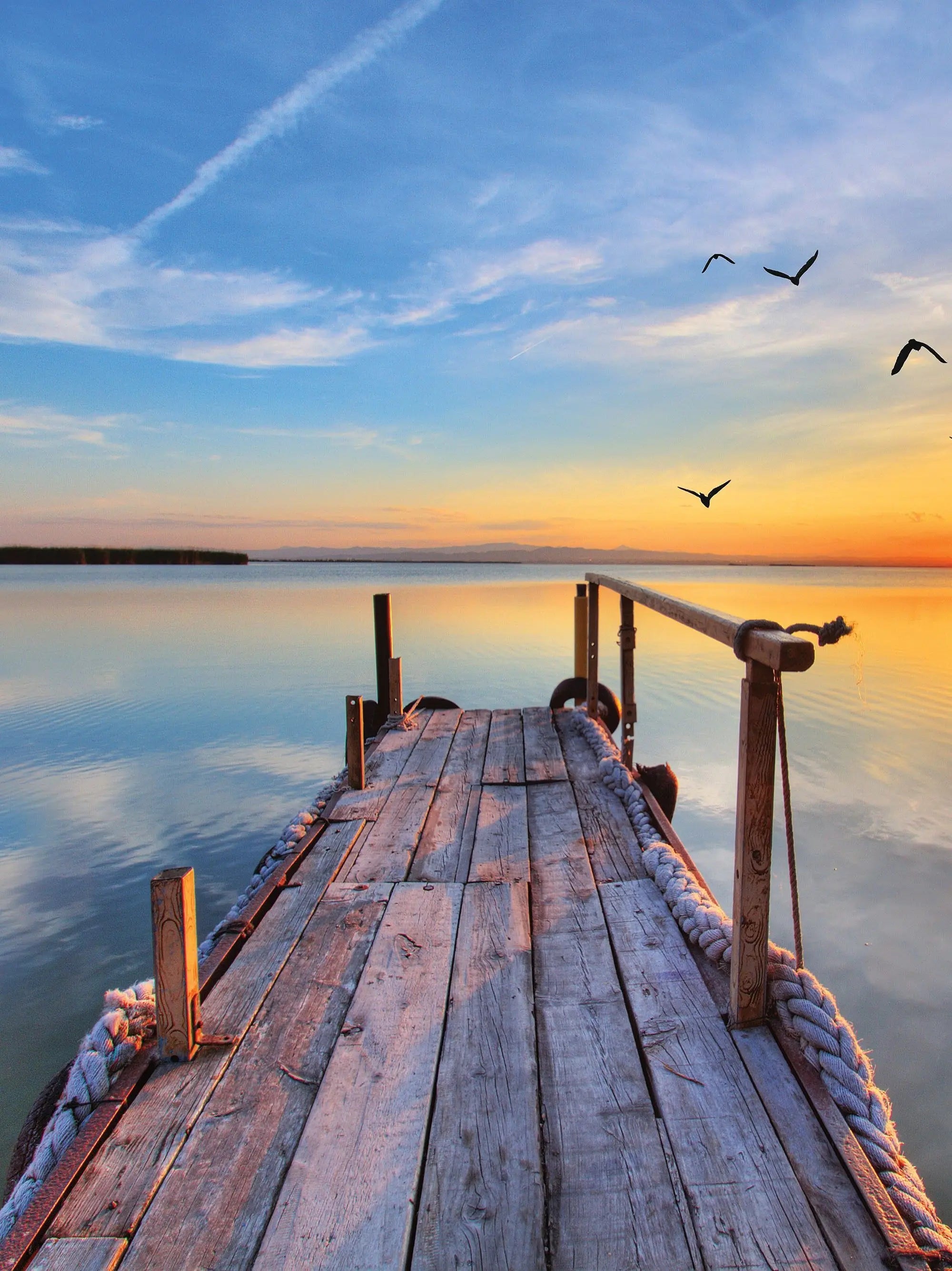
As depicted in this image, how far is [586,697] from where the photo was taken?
8.20m

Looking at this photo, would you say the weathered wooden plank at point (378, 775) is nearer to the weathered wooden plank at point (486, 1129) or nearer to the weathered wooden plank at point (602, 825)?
the weathered wooden plank at point (602, 825)

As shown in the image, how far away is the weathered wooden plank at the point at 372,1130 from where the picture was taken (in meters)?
1.71

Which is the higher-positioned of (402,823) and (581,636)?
(581,636)

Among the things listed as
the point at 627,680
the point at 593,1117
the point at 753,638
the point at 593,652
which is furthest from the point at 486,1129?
the point at 593,652

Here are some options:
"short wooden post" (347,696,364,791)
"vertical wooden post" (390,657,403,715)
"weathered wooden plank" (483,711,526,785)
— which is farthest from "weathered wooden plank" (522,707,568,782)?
"vertical wooden post" (390,657,403,715)

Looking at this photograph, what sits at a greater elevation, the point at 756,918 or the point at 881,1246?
the point at 756,918

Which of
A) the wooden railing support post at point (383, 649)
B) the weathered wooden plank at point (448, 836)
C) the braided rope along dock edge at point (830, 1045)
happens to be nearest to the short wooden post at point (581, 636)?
the wooden railing support post at point (383, 649)

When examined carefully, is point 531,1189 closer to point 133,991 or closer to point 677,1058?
point 677,1058

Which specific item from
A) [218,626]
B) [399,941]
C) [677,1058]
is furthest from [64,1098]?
[218,626]

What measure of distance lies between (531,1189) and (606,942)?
51.0 inches

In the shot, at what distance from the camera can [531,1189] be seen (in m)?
1.85

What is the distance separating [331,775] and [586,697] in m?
3.45

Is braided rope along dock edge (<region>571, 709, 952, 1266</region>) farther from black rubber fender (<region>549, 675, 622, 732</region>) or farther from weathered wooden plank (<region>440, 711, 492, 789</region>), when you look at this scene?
black rubber fender (<region>549, 675, 622, 732</region>)

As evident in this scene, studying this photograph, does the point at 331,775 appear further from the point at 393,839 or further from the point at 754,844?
the point at 754,844
